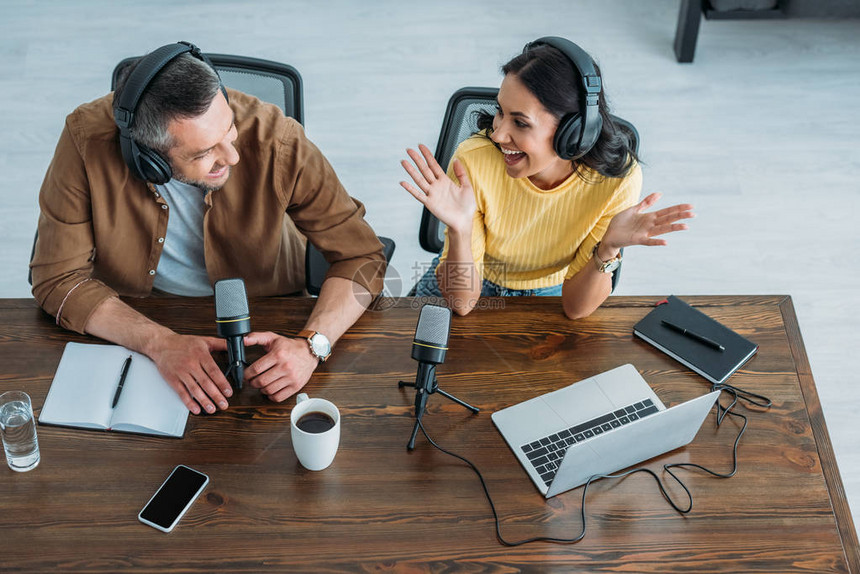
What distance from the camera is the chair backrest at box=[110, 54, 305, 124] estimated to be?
1.89m

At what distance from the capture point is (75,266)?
1694 mm

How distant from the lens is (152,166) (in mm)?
1576

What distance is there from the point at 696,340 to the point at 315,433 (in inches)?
31.0

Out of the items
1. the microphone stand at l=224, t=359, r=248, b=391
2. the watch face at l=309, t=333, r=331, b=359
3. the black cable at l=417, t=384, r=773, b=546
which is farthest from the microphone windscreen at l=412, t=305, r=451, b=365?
the microphone stand at l=224, t=359, r=248, b=391

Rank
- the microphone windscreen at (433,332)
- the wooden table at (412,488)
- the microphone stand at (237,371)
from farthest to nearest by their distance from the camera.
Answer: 1. the microphone stand at (237,371)
2. the microphone windscreen at (433,332)
3. the wooden table at (412,488)

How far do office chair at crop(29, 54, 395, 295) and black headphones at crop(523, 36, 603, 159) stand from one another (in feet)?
1.69

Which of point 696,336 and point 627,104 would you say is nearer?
point 696,336

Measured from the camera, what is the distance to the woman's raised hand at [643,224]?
5.28ft

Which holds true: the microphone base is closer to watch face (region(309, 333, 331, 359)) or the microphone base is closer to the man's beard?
watch face (region(309, 333, 331, 359))

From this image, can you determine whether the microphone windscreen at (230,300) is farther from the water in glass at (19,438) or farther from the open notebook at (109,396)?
the water in glass at (19,438)

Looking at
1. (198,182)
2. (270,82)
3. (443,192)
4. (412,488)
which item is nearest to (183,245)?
(198,182)

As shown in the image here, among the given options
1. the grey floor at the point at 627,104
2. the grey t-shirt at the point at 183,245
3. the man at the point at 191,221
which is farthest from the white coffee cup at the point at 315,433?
the grey floor at the point at 627,104

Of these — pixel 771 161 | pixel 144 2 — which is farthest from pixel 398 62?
pixel 771 161

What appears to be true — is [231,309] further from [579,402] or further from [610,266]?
[610,266]
